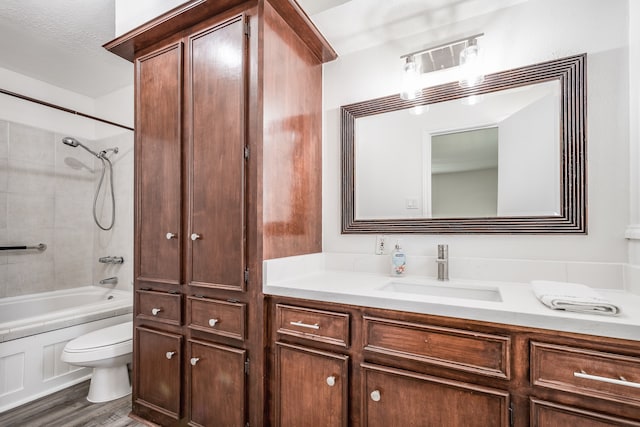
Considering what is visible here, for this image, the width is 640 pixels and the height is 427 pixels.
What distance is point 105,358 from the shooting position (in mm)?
1946

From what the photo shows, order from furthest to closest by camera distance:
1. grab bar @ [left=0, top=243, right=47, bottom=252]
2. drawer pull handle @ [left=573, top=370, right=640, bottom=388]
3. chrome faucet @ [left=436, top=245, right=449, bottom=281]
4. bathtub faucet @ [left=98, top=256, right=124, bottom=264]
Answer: bathtub faucet @ [left=98, top=256, right=124, bottom=264], grab bar @ [left=0, top=243, right=47, bottom=252], chrome faucet @ [left=436, top=245, right=449, bottom=281], drawer pull handle @ [left=573, top=370, right=640, bottom=388]

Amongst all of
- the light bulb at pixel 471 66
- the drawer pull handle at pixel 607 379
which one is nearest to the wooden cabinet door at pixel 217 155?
the light bulb at pixel 471 66

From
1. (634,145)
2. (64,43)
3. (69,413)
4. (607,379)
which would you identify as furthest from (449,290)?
(64,43)

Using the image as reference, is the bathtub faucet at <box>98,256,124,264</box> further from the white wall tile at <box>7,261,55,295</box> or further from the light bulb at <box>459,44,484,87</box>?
the light bulb at <box>459,44,484,87</box>

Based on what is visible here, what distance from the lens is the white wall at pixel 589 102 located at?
133 cm

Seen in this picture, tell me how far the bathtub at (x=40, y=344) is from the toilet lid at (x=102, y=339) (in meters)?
0.23

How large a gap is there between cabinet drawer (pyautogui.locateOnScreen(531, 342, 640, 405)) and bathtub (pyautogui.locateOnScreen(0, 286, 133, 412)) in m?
2.82

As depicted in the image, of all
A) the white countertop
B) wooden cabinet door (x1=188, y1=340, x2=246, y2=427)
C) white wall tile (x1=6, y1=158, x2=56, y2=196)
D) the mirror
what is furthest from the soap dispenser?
white wall tile (x1=6, y1=158, x2=56, y2=196)

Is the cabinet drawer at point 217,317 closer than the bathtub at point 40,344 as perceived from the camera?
Yes

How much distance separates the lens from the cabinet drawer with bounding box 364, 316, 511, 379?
1.01 m

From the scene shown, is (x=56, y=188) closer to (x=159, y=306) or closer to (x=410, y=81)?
(x=159, y=306)

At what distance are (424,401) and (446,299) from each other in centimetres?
37

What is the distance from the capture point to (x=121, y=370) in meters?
2.14

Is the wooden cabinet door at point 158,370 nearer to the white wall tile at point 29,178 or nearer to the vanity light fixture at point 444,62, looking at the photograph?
the vanity light fixture at point 444,62
